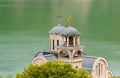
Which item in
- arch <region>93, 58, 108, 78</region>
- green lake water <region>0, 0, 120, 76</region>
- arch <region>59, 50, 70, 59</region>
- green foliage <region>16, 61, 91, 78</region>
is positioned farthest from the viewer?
green lake water <region>0, 0, 120, 76</region>

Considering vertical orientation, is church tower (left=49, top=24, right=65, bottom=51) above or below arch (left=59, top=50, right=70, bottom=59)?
above

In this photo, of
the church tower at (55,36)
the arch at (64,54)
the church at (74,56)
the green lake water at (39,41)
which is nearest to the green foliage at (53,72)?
the church at (74,56)

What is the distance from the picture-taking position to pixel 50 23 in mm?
48719

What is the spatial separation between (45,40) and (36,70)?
2313cm

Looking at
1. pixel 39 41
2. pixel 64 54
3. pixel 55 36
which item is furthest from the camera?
pixel 39 41

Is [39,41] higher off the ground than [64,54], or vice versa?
[39,41]

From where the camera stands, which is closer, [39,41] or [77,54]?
[77,54]

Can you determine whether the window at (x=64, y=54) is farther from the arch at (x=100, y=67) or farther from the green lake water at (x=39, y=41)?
the green lake water at (x=39, y=41)

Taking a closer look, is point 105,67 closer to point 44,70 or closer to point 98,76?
point 98,76

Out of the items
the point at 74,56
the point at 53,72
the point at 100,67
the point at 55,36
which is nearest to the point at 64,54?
the point at 74,56

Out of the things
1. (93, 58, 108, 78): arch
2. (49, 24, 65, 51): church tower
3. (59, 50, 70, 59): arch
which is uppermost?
(49, 24, 65, 51): church tower

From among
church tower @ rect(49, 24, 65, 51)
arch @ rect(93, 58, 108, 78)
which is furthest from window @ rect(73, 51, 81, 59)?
church tower @ rect(49, 24, 65, 51)

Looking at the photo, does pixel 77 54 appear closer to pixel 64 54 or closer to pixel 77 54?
pixel 77 54

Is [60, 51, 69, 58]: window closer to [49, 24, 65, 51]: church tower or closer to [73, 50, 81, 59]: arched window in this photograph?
[73, 50, 81, 59]: arched window
